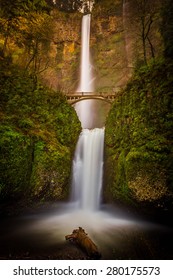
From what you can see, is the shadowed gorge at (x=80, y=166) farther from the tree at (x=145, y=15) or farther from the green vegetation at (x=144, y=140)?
the tree at (x=145, y=15)

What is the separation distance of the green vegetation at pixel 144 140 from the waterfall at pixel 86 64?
829 inches

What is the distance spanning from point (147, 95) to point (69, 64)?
81.1 feet

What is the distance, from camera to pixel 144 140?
326 inches

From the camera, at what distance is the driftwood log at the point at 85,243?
5.28 meters

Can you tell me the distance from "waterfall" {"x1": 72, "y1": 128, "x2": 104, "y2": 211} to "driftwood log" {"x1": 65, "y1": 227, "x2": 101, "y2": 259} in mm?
4209

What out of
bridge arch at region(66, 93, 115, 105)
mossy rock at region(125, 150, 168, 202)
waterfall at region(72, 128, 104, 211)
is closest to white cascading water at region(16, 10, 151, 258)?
waterfall at region(72, 128, 104, 211)

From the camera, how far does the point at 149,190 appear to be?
7672mm

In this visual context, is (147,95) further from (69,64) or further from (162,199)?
(69,64)

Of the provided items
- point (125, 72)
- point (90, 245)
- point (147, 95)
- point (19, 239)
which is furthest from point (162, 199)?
point (125, 72)

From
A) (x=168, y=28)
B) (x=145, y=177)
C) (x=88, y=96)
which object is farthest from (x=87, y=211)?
(x=88, y=96)

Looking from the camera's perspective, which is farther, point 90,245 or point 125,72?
point 125,72

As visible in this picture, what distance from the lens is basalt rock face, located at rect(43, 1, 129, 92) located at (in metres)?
29.7

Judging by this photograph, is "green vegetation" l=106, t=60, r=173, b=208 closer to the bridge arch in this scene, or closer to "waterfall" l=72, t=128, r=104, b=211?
"waterfall" l=72, t=128, r=104, b=211

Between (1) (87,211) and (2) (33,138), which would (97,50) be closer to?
(2) (33,138)
